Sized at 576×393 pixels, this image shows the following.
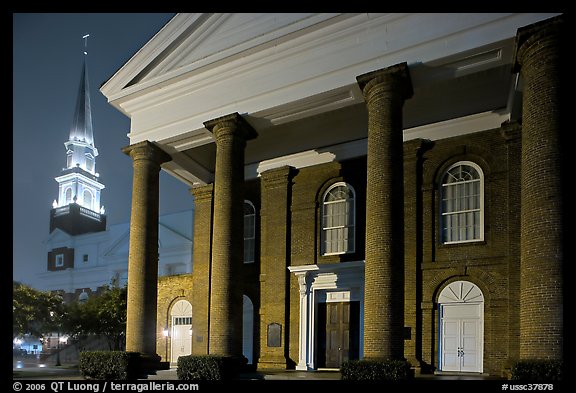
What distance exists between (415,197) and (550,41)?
885cm

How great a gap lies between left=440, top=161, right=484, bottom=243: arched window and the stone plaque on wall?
7.78m

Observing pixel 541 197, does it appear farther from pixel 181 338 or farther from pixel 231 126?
pixel 181 338

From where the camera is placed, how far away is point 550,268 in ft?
43.0

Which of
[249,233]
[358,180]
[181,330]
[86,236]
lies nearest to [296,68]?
[358,180]

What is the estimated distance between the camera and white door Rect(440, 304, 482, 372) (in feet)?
66.1

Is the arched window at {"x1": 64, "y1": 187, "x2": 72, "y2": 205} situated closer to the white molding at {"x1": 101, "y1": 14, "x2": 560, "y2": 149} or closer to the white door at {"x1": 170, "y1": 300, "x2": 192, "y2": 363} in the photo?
the white door at {"x1": 170, "y1": 300, "x2": 192, "y2": 363}

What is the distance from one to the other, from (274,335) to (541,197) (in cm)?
1397

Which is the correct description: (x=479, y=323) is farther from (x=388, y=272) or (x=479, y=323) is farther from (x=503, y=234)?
(x=388, y=272)

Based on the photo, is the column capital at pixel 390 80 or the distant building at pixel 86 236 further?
the distant building at pixel 86 236

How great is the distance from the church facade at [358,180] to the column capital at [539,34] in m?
0.03

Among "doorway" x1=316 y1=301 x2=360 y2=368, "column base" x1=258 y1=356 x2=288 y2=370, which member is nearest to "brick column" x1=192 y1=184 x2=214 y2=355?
"column base" x1=258 y1=356 x2=288 y2=370

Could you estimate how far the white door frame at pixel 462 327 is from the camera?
2017 cm

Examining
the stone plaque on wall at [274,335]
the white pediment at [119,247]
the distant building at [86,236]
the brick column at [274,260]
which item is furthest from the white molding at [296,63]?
the white pediment at [119,247]

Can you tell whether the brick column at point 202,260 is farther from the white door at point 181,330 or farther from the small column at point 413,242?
the small column at point 413,242
